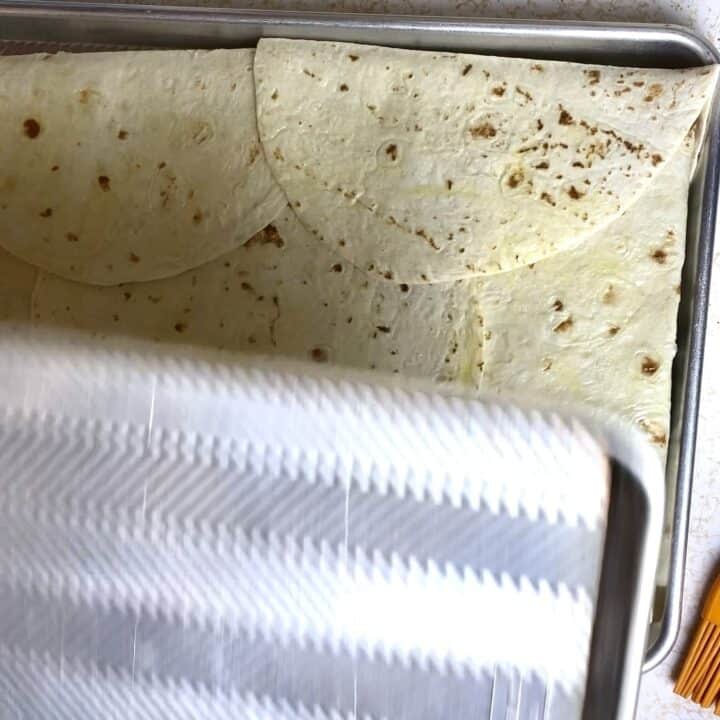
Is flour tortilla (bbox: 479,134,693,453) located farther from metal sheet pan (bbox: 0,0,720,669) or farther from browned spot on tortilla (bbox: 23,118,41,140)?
browned spot on tortilla (bbox: 23,118,41,140)

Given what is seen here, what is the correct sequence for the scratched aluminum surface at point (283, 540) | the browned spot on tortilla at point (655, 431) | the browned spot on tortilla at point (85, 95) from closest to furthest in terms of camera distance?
the scratched aluminum surface at point (283, 540)
the browned spot on tortilla at point (655, 431)
the browned spot on tortilla at point (85, 95)

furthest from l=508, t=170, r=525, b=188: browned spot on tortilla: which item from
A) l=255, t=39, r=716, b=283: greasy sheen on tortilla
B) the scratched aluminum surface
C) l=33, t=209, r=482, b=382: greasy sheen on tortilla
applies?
the scratched aluminum surface

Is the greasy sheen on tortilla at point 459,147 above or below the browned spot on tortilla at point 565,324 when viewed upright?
above

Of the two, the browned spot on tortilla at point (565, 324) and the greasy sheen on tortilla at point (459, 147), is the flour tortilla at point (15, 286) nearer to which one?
the greasy sheen on tortilla at point (459, 147)

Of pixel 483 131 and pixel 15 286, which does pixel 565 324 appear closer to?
pixel 483 131

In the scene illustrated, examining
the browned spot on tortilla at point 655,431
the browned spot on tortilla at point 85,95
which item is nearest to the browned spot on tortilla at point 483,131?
the browned spot on tortilla at point 655,431

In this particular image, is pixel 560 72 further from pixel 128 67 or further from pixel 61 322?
pixel 61 322

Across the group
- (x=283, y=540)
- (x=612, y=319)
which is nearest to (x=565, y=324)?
(x=612, y=319)
